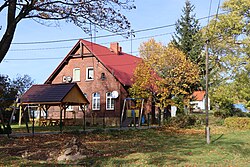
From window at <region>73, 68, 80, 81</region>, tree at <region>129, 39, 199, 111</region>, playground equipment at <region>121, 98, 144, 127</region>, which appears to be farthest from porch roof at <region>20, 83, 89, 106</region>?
window at <region>73, 68, 80, 81</region>

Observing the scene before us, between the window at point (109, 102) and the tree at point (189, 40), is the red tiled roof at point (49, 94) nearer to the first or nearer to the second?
the window at point (109, 102)

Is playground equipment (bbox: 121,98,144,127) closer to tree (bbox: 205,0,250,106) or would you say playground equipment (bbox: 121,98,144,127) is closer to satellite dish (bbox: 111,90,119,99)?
satellite dish (bbox: 111,90,119,99)

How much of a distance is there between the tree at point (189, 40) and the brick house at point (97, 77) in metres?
7.27

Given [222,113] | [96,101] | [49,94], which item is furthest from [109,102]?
[222,113]

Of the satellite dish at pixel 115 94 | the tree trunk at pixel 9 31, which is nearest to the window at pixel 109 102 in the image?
the satellite dish at pixel 115 94

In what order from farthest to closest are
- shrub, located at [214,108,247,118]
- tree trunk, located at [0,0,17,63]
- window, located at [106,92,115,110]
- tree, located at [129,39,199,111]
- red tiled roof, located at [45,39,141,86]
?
1. shrub, located at [214,108,247,118]
2. red tiled roof, located at [45,39,141,86]
3. window, located at [106,92,115,110]
4. tree, located at [129,39,199,111]
5. tree trunk, located at [0,0,17,63]

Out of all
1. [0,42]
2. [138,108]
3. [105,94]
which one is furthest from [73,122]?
[0,42]

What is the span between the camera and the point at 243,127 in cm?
2809

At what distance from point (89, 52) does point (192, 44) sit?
13.0m

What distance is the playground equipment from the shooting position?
29.4m

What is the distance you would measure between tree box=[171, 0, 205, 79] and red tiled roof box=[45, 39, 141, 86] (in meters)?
6.41

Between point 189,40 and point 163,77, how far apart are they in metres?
10.7

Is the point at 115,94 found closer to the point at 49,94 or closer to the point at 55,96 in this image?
the point at 49,94

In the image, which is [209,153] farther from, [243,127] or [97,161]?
[243,127]
